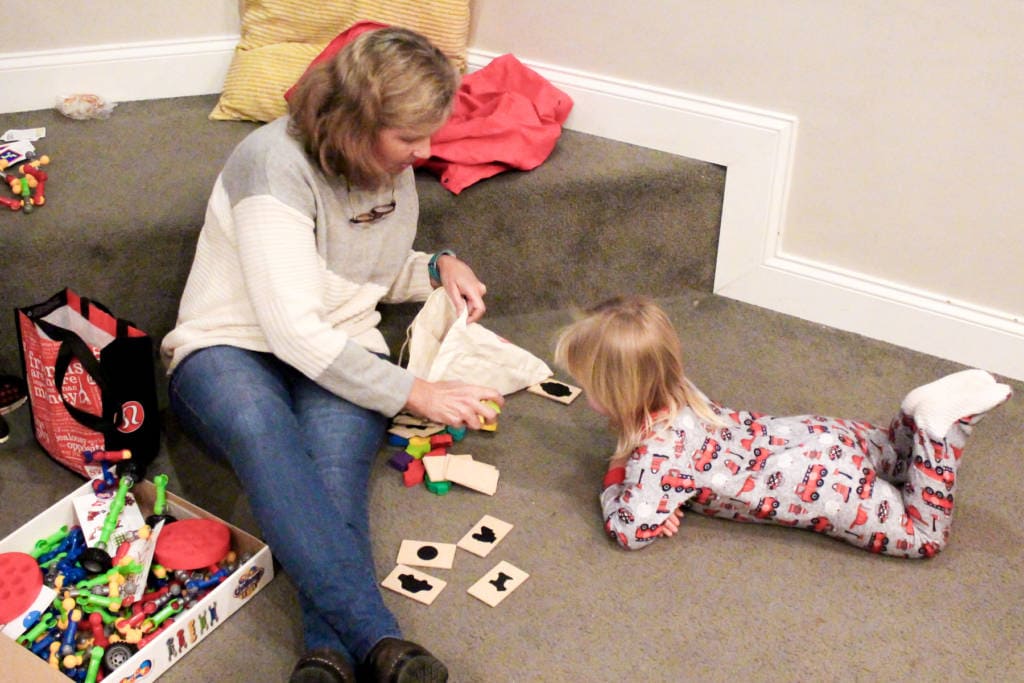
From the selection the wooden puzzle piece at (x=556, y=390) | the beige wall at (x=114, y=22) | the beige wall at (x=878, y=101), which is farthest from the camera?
the beige wall at (x=114, y=22)

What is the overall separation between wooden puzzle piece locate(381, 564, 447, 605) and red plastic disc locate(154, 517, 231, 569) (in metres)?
0.26

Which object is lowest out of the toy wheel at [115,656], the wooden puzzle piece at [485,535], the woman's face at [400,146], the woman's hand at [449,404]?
the toy wheel at [115,656]

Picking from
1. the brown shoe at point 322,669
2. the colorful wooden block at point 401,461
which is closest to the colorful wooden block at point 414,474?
the colorful wooden block at point 401,461

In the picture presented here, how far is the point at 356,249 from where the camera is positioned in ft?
5.73

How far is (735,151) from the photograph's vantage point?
7.23ft

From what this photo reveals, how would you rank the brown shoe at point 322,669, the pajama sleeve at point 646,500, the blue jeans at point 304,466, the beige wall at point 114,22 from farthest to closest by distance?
the beige wall at point 114,22, the pajama sleeve at point 646,500, the blue jeans at point 304,466, the brown shoe at point 322,669

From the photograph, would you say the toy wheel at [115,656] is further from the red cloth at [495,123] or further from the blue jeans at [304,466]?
the red cloth at [495,123]

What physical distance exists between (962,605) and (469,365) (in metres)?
0.94

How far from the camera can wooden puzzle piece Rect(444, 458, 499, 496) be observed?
179cm

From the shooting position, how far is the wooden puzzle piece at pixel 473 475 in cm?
179

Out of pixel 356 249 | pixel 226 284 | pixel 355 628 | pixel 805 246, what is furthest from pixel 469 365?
pixel 805 246

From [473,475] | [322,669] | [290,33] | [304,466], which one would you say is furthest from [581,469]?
[290,33]

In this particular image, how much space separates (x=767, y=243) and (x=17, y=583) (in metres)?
1.61

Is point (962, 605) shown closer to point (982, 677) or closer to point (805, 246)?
point (982, 677)
